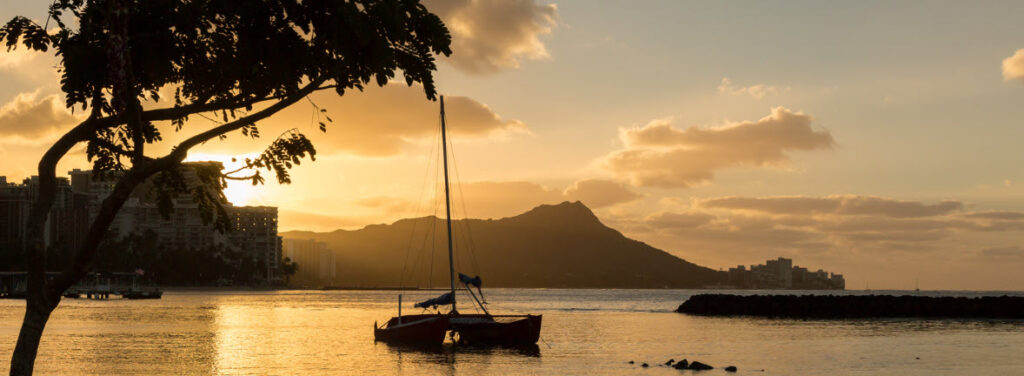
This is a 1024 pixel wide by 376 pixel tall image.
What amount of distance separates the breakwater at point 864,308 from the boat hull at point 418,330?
7107cm

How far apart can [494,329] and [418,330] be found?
544 centimetres

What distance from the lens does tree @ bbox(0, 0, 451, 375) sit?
55.0 feet

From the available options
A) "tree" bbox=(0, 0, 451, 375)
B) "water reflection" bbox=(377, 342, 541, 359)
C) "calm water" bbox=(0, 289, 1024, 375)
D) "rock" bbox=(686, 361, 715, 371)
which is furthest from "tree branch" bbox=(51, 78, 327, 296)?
"water reflection" bbox=(377, 342, 541, 359)

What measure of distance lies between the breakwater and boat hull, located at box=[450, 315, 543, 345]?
66.4 m

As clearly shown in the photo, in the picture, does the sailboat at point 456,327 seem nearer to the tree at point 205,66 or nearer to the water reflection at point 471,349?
the water reflection at point 471,349

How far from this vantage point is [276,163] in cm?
1900

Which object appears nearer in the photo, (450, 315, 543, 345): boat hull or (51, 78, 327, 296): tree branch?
(51, 78, 327, 296): tree branch

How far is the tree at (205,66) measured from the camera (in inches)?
659

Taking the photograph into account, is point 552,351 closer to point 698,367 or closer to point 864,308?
point 698,367

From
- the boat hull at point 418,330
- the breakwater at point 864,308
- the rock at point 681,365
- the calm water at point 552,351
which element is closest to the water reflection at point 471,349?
the calm water at point 552,351

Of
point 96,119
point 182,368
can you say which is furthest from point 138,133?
point 182,368

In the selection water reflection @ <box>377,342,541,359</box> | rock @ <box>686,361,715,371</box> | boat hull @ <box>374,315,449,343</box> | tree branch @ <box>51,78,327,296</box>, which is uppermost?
tree branch @ <box>51,78,327,296</box>

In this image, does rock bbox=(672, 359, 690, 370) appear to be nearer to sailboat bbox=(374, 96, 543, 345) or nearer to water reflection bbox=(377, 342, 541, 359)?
water reflection bbox=(377, 342, 541, 359)

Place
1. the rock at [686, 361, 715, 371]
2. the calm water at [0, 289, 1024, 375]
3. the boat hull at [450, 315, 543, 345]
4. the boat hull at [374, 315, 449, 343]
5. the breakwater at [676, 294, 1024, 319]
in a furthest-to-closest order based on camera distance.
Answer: the breakwater at [676, 294, 1024, 319] < the boat hull at [450, 315, 543, 345] < the boat hull at [374, 315, 449, 343] < the calm water at [0, 289, 1024, 375] < the rock at [686, 361, 715, 371]
